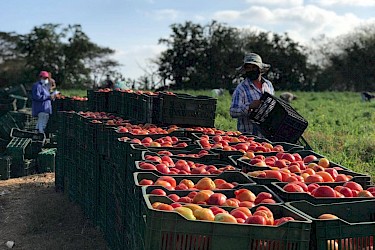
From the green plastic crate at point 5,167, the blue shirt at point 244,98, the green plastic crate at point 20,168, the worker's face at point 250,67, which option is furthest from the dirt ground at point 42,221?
the worker's face at point 250,67

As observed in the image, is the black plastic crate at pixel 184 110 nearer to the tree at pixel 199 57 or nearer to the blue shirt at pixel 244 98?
the blue shirt at pixel 244 98

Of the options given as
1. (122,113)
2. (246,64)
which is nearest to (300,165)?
(246,64)

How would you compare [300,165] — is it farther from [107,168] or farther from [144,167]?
[107,168]

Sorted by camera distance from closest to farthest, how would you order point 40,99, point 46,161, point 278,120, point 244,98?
1. point 278,120
2. point 244,98
3. point 46,161
4. point 40,99

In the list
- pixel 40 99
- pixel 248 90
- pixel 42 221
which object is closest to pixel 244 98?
pixel 248 90

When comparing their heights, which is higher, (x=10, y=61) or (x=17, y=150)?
(x=10, y=61)

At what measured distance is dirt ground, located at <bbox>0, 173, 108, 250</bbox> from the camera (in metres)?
6.17

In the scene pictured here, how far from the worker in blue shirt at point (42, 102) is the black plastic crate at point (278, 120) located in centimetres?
725

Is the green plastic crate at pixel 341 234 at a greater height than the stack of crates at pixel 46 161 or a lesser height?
greater

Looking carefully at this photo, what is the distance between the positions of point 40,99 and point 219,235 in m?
10.7

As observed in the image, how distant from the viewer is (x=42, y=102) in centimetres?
1261

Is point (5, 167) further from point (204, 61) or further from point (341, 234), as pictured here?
point (204, 61)

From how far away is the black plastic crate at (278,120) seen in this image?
6.24 meters

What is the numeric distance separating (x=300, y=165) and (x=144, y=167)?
1265mm
